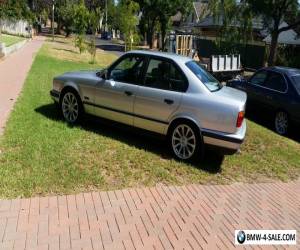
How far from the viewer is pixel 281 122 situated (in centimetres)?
984

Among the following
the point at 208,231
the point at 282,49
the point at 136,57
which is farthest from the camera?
the point at 282,49

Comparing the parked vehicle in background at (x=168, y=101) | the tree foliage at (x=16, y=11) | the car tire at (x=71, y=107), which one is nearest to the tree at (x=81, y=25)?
the tree foliage at (x=16, y=11)

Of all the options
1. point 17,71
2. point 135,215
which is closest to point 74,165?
point 135,215

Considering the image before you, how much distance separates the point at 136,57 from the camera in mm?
7406

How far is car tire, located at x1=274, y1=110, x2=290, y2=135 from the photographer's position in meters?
9.67

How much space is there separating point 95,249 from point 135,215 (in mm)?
855

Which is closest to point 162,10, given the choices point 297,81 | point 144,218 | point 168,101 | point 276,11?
point 276,11

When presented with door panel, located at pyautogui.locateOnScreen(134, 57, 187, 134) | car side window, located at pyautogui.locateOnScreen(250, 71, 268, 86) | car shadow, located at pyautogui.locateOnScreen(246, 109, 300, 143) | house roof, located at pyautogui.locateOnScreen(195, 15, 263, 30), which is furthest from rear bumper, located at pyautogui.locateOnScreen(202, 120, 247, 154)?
house roof, located at pyautogui.locateOnScreen(195, 15, 263, 30)

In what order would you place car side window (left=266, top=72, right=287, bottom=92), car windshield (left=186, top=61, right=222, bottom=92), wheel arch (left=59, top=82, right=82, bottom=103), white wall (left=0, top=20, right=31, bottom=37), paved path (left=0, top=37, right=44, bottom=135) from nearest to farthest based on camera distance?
car windshield (left=186, top=61, right=222, bottom=92)
wheel arch (left=59, top=82, right=82, bottom=103)
paved path (left=0, top=37, right=44, bottom=135)
car side window (left=266, top=72, right=287, bottom=92)
white wall (left=0, top=20, right=31, bottom=37)

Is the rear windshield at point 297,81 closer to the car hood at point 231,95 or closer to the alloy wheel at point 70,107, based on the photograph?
the car hood at point 231,95

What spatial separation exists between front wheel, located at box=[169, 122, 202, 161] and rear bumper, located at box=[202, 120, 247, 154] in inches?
6.4

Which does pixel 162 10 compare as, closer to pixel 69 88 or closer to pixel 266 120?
pixel 266 120

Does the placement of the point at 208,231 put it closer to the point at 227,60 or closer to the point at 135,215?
the point at 135,215

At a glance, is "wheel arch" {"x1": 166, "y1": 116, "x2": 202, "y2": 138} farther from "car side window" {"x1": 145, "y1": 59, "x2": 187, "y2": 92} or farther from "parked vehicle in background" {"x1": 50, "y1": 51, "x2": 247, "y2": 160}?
"car side window" {"x1": 145, "y1": 59, "x2": 187, "y2": 92}
